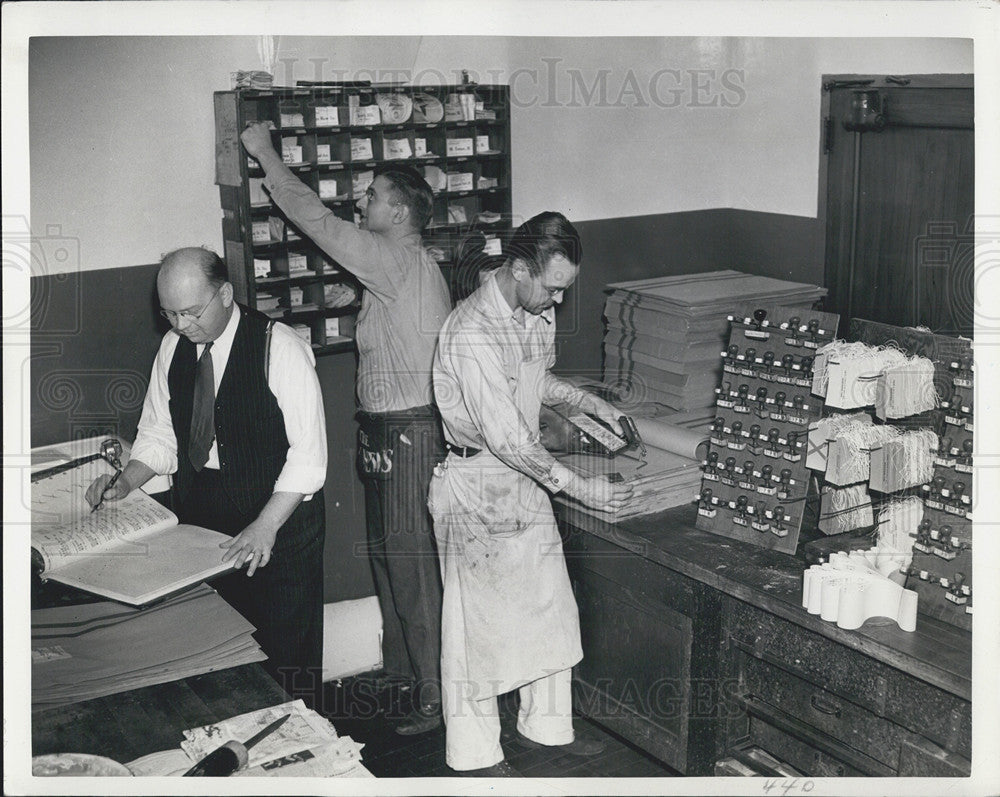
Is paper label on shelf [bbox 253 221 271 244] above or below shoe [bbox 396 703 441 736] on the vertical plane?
above

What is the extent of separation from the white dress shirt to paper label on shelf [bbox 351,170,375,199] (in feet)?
3.47

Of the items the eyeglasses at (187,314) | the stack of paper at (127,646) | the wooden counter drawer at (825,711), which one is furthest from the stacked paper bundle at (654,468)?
the stack of paper at (127,646)

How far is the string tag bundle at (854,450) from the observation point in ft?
11.0

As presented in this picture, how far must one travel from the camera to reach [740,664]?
357 cm

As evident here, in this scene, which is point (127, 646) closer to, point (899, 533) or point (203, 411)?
point (203, 411)

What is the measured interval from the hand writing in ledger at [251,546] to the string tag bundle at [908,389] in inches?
74.8

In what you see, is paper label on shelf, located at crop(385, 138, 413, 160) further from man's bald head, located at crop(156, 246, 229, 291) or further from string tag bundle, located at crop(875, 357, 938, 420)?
string tag bundle, located at crop(875, 357, 938, 420)

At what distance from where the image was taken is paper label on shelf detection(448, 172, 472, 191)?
4691 millimetres

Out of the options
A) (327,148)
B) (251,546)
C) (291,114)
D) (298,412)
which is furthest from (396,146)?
(251,546)

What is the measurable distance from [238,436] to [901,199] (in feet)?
10.3

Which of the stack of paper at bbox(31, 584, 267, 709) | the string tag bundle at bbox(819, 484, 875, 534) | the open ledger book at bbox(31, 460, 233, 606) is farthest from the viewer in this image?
the string tag bundle at bbox(819, 484, 875, 534)

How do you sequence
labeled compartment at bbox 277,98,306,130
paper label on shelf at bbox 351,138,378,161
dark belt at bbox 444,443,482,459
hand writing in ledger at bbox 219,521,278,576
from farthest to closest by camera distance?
paper label on shelf at bbox 351,138,378,161
labeled compartment at bbox 277,98,306,130
dark belt at bbox 444,443,482,459
hand writing in ledger at bbox 219,521,278,576

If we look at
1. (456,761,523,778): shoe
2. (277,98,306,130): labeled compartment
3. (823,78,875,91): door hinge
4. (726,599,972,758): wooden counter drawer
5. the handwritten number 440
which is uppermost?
(823,78,875,91): door hinge

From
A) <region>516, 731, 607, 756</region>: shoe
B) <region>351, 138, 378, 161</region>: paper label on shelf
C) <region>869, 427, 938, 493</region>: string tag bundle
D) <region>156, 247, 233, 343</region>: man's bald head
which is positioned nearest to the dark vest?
<region>156, 247, 233, 343</region>: man's bald head
